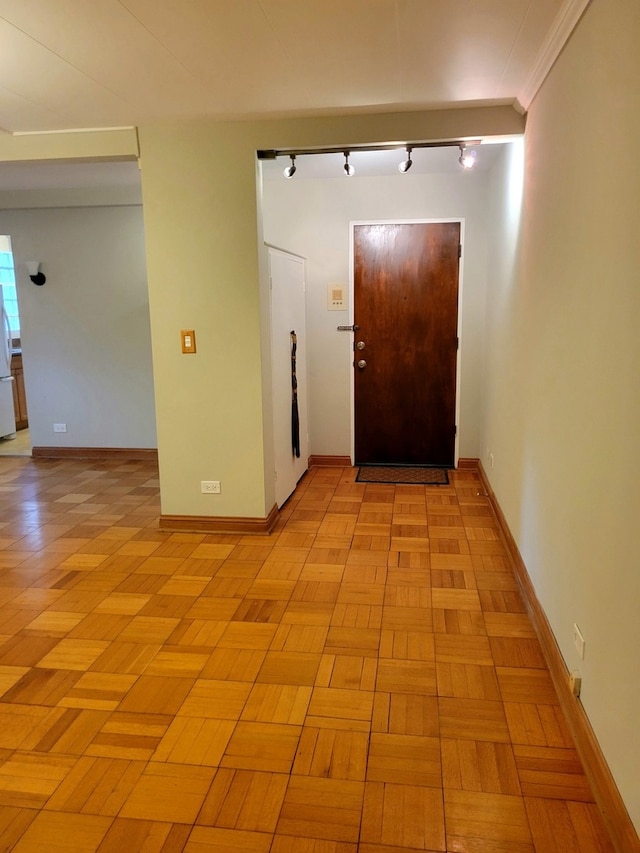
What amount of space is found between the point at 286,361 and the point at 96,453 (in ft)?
8.02

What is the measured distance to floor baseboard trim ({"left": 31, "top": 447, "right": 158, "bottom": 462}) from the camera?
18.4ft

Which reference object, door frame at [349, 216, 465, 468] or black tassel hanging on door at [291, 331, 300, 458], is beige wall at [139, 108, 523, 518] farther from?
door frame at [349, 216, 465, 468]

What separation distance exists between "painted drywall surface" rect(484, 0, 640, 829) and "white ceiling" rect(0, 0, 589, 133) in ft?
0.88

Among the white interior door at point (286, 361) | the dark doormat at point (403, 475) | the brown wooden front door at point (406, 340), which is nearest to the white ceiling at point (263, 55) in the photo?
the white interior door at point (286, 361)

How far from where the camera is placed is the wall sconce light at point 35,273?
5.37 metres

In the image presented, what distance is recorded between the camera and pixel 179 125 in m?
3.34

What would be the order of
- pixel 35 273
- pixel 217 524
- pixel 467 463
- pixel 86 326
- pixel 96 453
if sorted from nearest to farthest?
pixel 217 524
pixel 467 463
pixel 35 273
pixel 86 326
pixel 96 453

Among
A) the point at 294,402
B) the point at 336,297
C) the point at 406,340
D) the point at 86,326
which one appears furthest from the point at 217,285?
the point at 86,326

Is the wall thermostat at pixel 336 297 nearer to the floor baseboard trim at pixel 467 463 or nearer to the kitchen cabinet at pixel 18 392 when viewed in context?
the floor baseboard trim at pixel 467 463

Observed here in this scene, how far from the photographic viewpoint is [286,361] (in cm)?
425

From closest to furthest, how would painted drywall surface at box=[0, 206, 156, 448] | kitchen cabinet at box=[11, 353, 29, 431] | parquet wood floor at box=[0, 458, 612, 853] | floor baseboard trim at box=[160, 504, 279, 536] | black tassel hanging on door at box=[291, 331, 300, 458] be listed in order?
parquet wood floor at box=[0, 458, 612, 853]
floor baseboard trim at box=[160, 504, 279, 536]
black tassel hanging on door at box=[291, 331, 300, 458]
painted drywall surface at box=[0, 206, 156, 448]
kitchen cabinet at box=[11, 353, 29, 431]

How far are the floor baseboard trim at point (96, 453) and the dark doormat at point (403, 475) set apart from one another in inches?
79.3

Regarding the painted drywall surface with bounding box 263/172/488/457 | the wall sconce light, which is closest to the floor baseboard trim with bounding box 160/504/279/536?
the painted drywall surface with bounding box 263/172/488/457

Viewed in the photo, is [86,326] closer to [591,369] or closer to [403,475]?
[403,475]
